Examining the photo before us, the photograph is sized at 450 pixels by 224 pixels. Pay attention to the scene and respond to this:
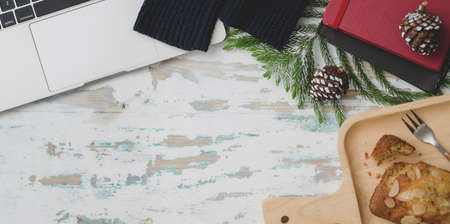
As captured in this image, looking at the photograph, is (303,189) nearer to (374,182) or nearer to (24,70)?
(374,182)

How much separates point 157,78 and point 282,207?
46 centimetres

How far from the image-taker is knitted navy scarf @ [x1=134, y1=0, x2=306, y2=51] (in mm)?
880

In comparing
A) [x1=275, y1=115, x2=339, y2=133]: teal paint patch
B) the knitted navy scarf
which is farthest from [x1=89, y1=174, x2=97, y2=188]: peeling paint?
[x1=275, y1=115, x2=339, y2=133]: teal paint patch

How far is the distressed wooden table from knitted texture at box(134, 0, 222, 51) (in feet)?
0.21

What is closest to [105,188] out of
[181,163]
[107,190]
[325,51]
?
[107,190]

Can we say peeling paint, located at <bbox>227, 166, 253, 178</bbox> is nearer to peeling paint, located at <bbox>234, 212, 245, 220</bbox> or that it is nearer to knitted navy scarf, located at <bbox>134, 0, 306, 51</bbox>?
peeling paint, located at <bbox>234, 212, 245, 220</bbox>

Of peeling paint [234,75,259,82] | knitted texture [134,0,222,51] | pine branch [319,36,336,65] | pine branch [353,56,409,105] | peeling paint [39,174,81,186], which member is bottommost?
peeling paint [39,174,81,186]

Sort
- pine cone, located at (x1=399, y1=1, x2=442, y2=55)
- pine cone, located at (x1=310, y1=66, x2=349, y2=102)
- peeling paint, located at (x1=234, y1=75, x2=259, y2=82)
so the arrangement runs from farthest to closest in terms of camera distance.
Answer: peeling paint, located at (x1=234, y1=75, x2=259, y2=82) < pine cone, located at (x1=310, y1=66, x2=349, y2=102) < pine cone, located at (x1=399, y1=1, x2=442, y2=55)

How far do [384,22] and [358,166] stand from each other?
34cm

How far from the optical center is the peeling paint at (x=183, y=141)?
3.10 ft

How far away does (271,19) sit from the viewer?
34.7 inches

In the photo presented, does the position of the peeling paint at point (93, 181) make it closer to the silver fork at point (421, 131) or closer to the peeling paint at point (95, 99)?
the peeling paint at point (95, 99)

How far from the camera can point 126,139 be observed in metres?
0.96

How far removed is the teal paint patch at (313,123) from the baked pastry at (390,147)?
Result: 120mm
